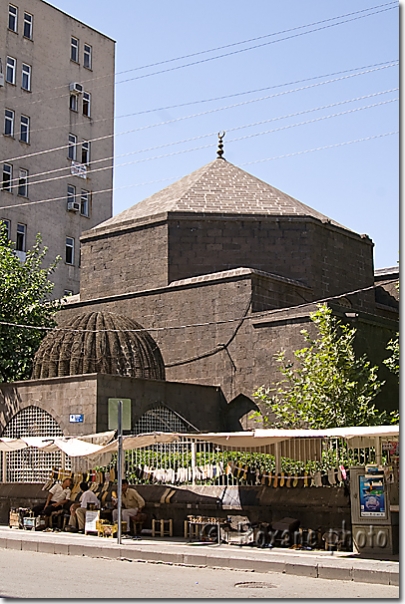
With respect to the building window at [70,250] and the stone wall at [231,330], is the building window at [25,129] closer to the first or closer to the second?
the building window at [70,250]

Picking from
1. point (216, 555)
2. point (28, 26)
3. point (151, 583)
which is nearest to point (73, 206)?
point (28, 26)

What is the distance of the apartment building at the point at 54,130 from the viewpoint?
43.7 m

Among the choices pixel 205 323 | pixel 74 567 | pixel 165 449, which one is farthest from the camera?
pixel 205 323

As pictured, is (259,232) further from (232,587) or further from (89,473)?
(232,587)

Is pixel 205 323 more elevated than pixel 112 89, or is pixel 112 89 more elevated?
pixel 112 89

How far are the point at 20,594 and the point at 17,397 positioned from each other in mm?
15104

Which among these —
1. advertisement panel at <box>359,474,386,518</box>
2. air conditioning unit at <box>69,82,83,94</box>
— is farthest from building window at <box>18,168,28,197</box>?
advertisement panel at <box>359,474,386,518</box>

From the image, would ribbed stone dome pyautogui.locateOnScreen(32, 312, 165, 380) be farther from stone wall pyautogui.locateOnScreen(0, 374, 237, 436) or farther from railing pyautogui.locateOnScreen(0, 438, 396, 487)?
railing pyautogui.locateOnScreen(0, 438, 396, 487)

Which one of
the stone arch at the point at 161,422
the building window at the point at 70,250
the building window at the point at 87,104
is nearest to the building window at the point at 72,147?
the building window at the point at 87,104

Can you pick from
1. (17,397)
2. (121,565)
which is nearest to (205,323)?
(17,397)

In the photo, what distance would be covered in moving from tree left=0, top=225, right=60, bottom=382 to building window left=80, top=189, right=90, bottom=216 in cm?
1668

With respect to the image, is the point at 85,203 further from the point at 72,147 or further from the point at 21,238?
the point at 21,238

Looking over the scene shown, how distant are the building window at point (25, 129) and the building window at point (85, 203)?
179 inches

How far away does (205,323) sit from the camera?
28.4m
